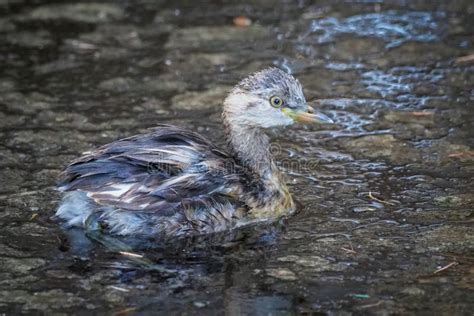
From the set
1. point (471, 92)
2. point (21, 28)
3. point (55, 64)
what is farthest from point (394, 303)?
point (21, 28)

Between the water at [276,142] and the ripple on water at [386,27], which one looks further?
the ripple on water at [386,27]

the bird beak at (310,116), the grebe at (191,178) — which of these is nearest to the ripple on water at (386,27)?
the bird beak at (310,116)

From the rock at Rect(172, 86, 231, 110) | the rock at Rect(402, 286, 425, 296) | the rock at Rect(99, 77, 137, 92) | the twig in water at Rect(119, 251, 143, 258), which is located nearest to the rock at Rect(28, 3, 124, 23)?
the rock at Rect(99, 77, 137, 92)

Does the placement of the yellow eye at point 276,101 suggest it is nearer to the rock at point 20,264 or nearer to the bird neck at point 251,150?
the bird neck at point 251,150

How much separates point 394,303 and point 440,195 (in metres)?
1.72

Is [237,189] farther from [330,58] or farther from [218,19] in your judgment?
[218,19]

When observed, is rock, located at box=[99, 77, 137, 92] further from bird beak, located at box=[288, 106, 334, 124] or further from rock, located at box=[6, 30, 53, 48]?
bird beak, located at box=[288, 106, 334, 124]

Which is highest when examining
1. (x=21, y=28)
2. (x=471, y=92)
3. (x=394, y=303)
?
(x=21, y=28)

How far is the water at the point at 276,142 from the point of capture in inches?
217

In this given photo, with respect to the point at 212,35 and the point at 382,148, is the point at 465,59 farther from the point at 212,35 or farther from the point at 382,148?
the point at 212,35

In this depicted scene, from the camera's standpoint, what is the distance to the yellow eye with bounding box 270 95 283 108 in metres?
6.72

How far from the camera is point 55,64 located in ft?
30.9

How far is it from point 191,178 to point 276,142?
1834 mm

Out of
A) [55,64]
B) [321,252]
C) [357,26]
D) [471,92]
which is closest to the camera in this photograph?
[321,252]
